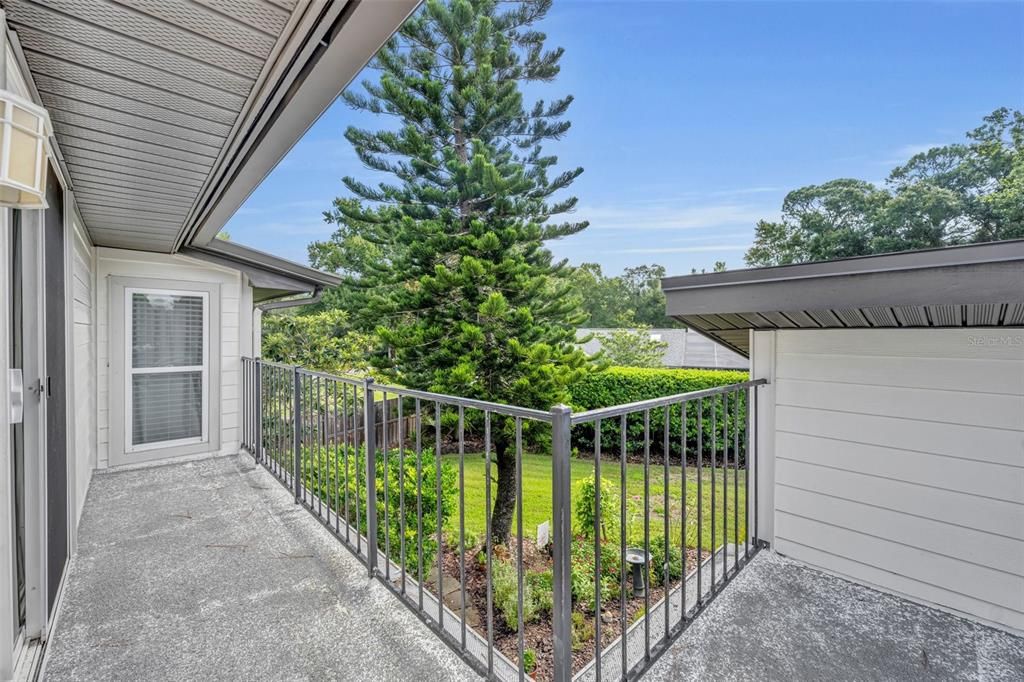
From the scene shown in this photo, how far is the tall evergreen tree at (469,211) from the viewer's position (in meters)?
5.73

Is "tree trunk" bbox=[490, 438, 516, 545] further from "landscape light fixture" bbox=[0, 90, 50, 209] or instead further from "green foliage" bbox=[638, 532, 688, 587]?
"landscape light fixture" bbox=[0, 90, 50, 209]

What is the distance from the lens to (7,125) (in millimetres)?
888

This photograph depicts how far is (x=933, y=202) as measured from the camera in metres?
17.2

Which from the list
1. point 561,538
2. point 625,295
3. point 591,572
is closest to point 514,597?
point 591,572

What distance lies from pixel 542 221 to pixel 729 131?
51.6ft

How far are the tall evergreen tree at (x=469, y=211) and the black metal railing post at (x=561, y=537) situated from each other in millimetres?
3947

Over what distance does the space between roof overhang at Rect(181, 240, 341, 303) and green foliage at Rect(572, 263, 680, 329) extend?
2258cm

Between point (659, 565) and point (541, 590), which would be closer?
point (541, 590)

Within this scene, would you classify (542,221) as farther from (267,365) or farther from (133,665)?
(133,665)

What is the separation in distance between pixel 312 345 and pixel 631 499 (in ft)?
24.9

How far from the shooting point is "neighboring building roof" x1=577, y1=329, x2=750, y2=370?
13.0m

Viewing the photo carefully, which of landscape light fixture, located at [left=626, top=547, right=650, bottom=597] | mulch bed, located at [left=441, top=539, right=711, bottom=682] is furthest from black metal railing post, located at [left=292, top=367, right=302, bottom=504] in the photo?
landscape light fixture, located at [left=626, top=547, right=650, bottom=597]

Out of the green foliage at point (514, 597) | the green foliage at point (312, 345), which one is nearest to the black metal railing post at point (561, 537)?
the green foliage at point (514, 597)

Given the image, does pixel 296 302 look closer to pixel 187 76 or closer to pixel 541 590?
pixel 541 590
